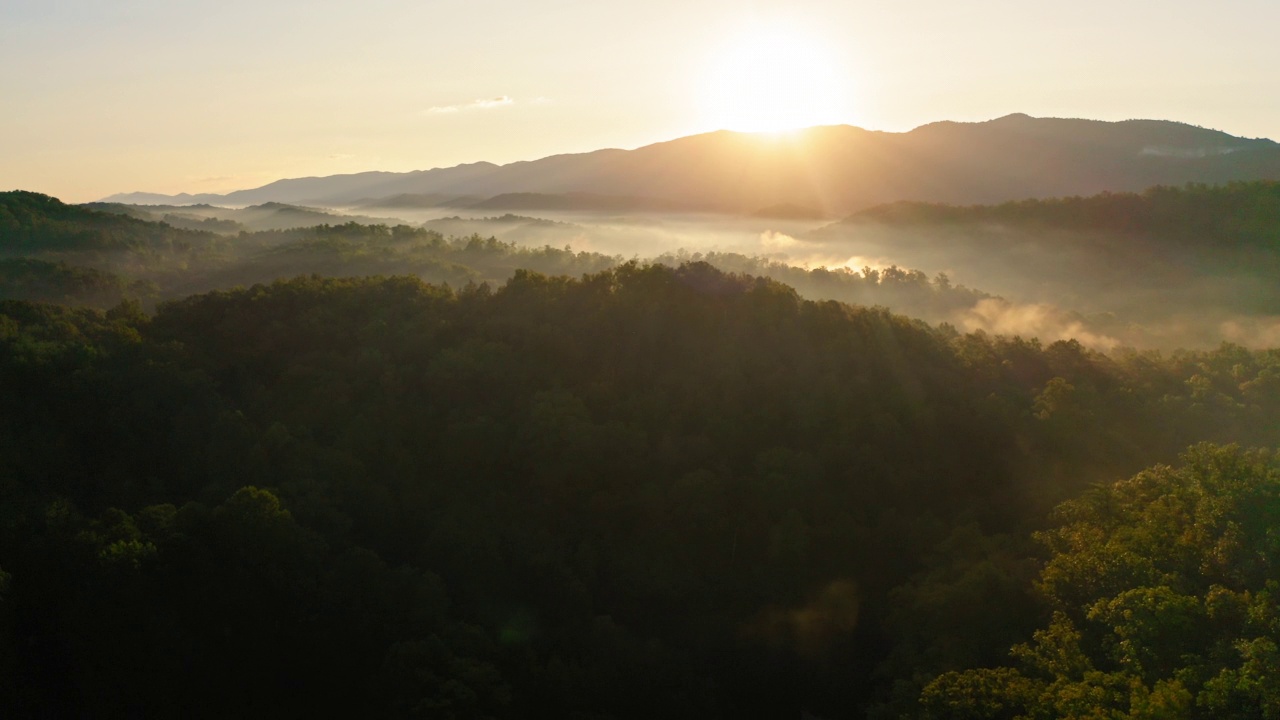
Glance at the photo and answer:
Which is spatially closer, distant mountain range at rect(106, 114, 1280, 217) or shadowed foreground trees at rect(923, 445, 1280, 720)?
shadowed foreground trees at rect(923, 445, 1280, 720)

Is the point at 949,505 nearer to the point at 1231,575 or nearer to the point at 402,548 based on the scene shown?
the point at 1231,575

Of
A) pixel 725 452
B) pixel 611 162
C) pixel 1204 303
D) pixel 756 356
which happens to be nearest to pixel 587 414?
pixel 725 452

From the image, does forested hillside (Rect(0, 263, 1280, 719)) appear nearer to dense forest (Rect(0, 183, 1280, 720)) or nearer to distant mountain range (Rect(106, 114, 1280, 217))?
dense forest (Rect(0, 183, 1280, 720))

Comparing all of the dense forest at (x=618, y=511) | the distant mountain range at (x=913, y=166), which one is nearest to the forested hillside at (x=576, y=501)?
the dense forest at (x=618, y=511)

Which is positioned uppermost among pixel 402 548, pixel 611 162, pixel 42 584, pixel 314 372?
pixel 611 162

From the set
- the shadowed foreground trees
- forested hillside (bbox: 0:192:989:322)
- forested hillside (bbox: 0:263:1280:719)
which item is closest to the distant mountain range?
forested hillside (bbox: 0:192:989:322)

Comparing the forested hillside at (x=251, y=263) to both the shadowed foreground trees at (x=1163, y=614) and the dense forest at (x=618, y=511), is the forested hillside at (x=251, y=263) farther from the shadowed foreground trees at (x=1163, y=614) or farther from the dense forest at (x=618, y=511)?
the shadowed foreground trees at (x=1163, y=614)
